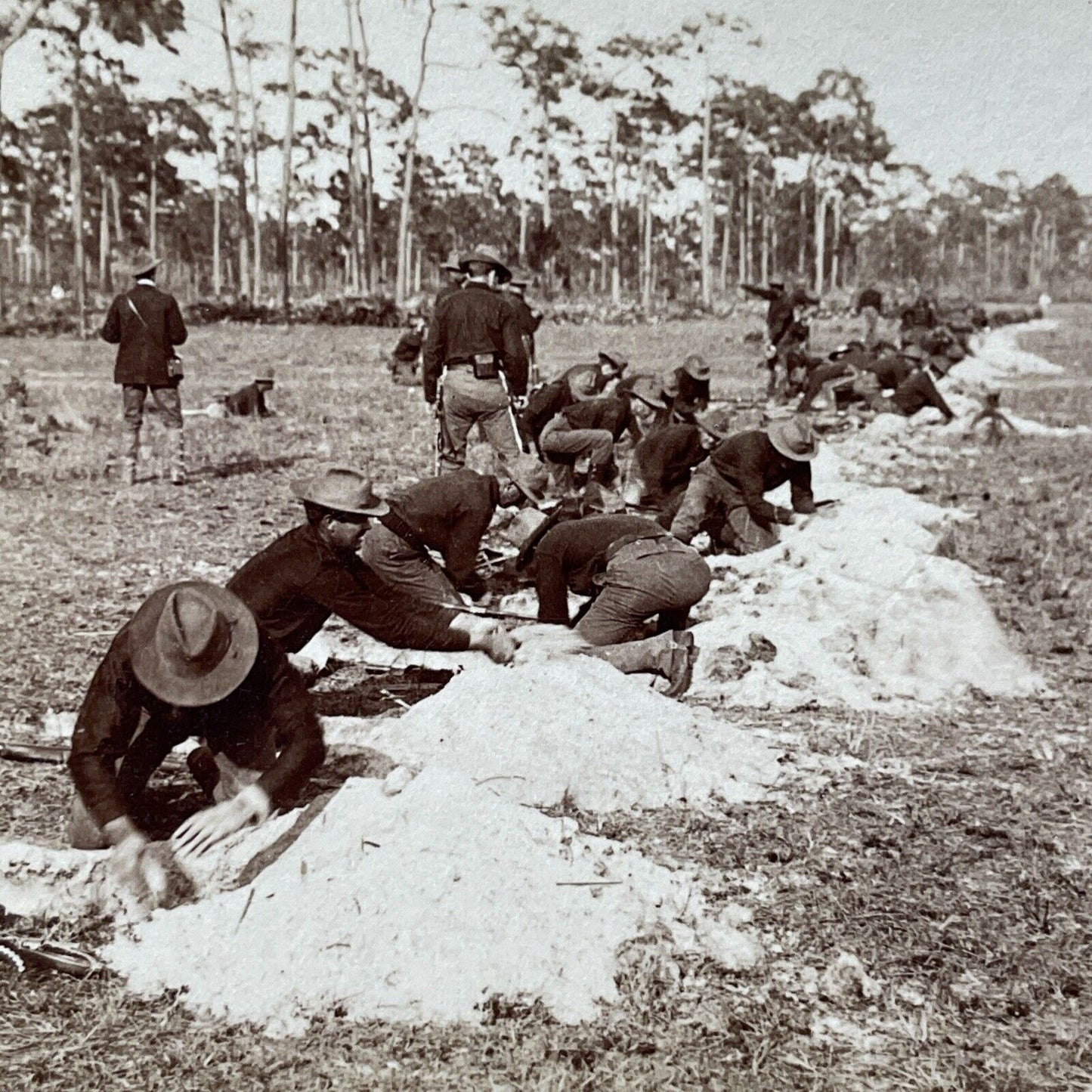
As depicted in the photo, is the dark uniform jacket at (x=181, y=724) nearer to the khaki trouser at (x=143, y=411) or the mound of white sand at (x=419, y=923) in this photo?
the mound of white sand at (x=419, y=923)

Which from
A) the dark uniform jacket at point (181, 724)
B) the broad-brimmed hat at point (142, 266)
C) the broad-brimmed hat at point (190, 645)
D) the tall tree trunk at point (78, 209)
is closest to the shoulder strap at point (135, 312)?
the broad-brimmed hat at point (142, 266)

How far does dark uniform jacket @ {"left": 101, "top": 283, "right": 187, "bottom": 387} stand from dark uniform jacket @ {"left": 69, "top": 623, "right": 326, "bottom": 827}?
5904 mm

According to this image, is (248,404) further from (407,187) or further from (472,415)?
(407,187)

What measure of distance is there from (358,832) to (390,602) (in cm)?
119

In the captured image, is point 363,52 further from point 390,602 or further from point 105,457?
point 390,602

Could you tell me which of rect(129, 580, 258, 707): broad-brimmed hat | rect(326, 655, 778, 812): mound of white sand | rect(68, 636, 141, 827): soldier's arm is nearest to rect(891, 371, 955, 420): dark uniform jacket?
rect(326, 655, 778, 812): mound of white sand

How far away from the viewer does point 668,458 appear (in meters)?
8.50

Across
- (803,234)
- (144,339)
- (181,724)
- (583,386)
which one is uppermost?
(803,234)

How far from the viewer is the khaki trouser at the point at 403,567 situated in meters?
5.68

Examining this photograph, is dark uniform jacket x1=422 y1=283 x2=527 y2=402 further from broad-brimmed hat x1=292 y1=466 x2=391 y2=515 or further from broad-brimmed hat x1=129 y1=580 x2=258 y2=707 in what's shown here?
broad-brimmed hat x1=129 y1=580 x2=258 y2=707

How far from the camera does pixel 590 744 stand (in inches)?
174

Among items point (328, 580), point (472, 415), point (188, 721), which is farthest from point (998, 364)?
point (188, 721)

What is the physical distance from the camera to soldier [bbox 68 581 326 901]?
11.1 feet

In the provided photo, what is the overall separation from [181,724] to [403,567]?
2097mm
